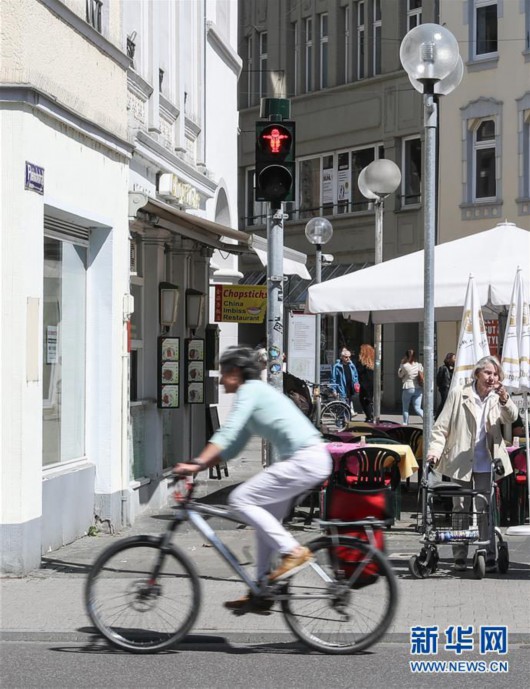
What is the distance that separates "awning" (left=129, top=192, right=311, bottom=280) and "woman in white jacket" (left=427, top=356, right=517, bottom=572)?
346cm

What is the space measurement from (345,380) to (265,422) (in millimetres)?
22144

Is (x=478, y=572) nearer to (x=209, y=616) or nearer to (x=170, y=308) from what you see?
(x=209, y=616)

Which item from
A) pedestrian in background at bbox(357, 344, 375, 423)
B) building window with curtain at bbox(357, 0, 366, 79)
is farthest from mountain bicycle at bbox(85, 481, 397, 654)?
building window with curtain at bbox(357, 0, 366, 79)

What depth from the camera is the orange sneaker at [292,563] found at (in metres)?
7.18

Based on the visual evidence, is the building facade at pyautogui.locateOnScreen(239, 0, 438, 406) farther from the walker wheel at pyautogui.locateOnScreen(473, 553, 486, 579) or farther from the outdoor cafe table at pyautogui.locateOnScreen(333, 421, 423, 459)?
the walker wheel at pyautogui.locateOnScreen(473, 553, 486, 579)

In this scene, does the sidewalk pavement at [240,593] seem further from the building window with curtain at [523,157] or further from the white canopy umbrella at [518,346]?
the building window with curtain at [523,157]

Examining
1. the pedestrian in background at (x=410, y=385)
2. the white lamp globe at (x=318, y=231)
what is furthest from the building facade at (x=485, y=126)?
the white lamp globe at (x=318, y=231)

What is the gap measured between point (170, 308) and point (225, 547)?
799 cm

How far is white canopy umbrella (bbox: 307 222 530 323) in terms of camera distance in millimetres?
12656

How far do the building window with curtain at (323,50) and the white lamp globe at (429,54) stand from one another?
28769mm

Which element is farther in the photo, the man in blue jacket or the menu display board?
the man in blue jacket

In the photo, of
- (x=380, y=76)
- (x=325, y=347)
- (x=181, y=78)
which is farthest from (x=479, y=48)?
(x=181, y=78)

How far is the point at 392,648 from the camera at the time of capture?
7570mm

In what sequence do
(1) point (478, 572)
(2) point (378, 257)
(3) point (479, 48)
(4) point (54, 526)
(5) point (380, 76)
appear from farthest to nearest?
1. (5) point (380, 76)
2. (3) point (479, 48)
3. (2) point (378, 257)
4. (4) point (54, 526)
5. (1) point (478, 572)
